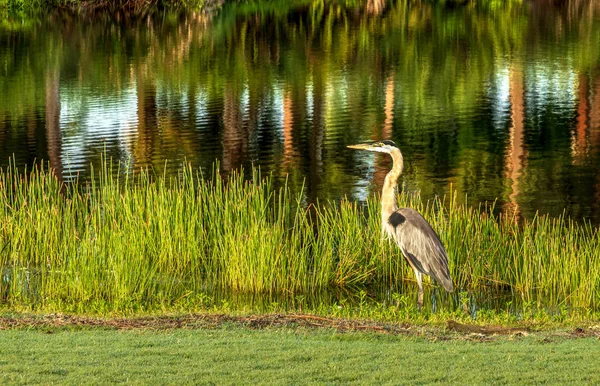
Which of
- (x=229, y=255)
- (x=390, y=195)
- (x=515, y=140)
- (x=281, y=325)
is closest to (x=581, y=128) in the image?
(x=515, y=140)

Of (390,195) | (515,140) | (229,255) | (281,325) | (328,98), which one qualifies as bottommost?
(328,98)

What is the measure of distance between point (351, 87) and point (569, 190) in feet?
53.8

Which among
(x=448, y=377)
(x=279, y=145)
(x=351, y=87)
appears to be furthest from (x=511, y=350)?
(x=351, y=87)

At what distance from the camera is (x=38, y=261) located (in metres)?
14.8

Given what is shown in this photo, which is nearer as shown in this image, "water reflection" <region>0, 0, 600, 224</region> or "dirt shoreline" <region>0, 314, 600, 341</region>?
"dirt shoreline" <region>0, 314, 600, 341</region>

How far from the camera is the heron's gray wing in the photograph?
12.6 m

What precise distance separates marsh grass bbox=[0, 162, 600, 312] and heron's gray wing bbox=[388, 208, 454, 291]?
989mm

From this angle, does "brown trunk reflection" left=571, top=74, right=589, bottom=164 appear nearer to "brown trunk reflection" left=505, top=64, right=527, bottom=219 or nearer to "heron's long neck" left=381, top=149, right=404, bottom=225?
"brown trunk reflection" left=505, top=64, right=527, bottom=219

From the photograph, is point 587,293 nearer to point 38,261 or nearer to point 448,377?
point 448,377

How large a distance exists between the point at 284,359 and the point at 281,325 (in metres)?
1.84

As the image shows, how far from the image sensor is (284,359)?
27.9ft

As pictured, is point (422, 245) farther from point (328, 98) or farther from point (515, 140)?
point (328, 98)

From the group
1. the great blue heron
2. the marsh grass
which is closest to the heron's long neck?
the great blue heron

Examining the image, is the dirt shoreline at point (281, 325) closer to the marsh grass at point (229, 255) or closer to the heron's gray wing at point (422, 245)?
the heron's gray wing at point (422, 245)
